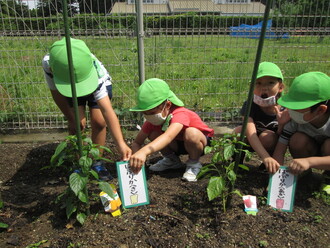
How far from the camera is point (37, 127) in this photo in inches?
135

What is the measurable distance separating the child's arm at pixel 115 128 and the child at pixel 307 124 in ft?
2.99

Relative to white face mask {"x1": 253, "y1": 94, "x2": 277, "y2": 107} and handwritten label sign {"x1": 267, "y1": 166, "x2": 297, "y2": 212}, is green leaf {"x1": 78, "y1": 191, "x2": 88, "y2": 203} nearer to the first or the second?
handwritten label sign {"x1": 267, "y1": 166, "x2": 297, "y2": 212}

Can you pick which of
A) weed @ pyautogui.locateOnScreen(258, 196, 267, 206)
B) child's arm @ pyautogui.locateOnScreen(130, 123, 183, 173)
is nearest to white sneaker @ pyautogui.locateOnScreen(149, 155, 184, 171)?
child's arm @ pyautogui.locateOnScreen(130, 123, 183, 173)

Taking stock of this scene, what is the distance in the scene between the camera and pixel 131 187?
5.95 ft

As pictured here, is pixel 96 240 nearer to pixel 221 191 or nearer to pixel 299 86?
pixel 221 191

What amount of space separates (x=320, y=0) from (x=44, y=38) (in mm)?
3009

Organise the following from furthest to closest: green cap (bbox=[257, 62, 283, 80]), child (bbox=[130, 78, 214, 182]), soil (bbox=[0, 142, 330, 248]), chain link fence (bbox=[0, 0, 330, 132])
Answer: chain link fence (bbox=[0, 0, 330, 132]) → green cap (bbox=[257, 62, 283, 80]) → child (bbox=[130, 78, 214, 182]) → soil (bbox=[0, 142, 330, 248])

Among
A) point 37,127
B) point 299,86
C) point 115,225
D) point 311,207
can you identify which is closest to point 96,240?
point 115,225

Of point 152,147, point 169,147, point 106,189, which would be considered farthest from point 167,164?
point 106,189

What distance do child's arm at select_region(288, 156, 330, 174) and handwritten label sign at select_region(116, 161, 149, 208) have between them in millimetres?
905

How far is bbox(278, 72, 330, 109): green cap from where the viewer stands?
6.09 feet

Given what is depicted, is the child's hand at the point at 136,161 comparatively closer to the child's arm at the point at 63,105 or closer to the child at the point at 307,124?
the child at the point at 307,124

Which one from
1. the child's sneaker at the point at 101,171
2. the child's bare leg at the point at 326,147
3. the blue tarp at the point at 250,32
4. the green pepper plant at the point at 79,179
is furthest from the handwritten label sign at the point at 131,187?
the blue tarp at the point at 250,32

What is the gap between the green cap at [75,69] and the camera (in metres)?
1.89
